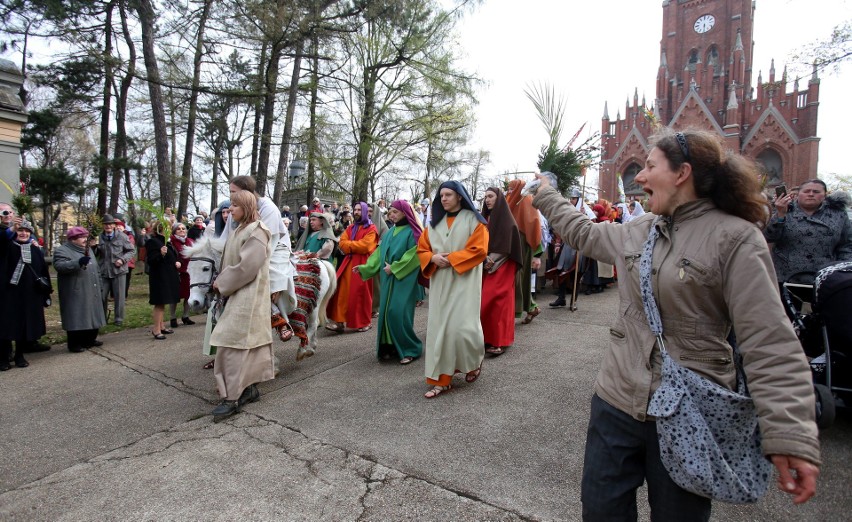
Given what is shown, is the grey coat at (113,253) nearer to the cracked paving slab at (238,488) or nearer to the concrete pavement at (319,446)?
the concrete pavement at (319,446)

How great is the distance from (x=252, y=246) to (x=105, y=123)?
16.7 meters

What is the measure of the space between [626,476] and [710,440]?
14.8 inches

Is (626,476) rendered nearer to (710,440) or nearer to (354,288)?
(710,440)

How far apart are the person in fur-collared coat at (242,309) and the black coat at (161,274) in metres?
3.91

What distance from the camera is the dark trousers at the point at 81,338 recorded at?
257 inches

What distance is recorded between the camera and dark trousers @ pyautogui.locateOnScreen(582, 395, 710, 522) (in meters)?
1.58

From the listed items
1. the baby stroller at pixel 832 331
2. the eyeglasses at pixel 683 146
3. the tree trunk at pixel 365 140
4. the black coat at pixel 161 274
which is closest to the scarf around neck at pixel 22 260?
the black coat at pixel 161 274

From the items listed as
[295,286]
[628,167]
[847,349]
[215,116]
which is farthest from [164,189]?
[628,167]

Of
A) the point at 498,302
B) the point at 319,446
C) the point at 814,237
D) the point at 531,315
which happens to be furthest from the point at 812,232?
the point at 319,446

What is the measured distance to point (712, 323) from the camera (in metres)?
1.55

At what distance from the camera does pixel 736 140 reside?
42375mm

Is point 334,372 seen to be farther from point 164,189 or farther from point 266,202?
point 164,189

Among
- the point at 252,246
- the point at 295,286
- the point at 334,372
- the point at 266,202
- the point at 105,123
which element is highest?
the point at 105,123

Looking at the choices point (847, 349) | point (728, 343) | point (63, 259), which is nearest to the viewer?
point (728, 343)
